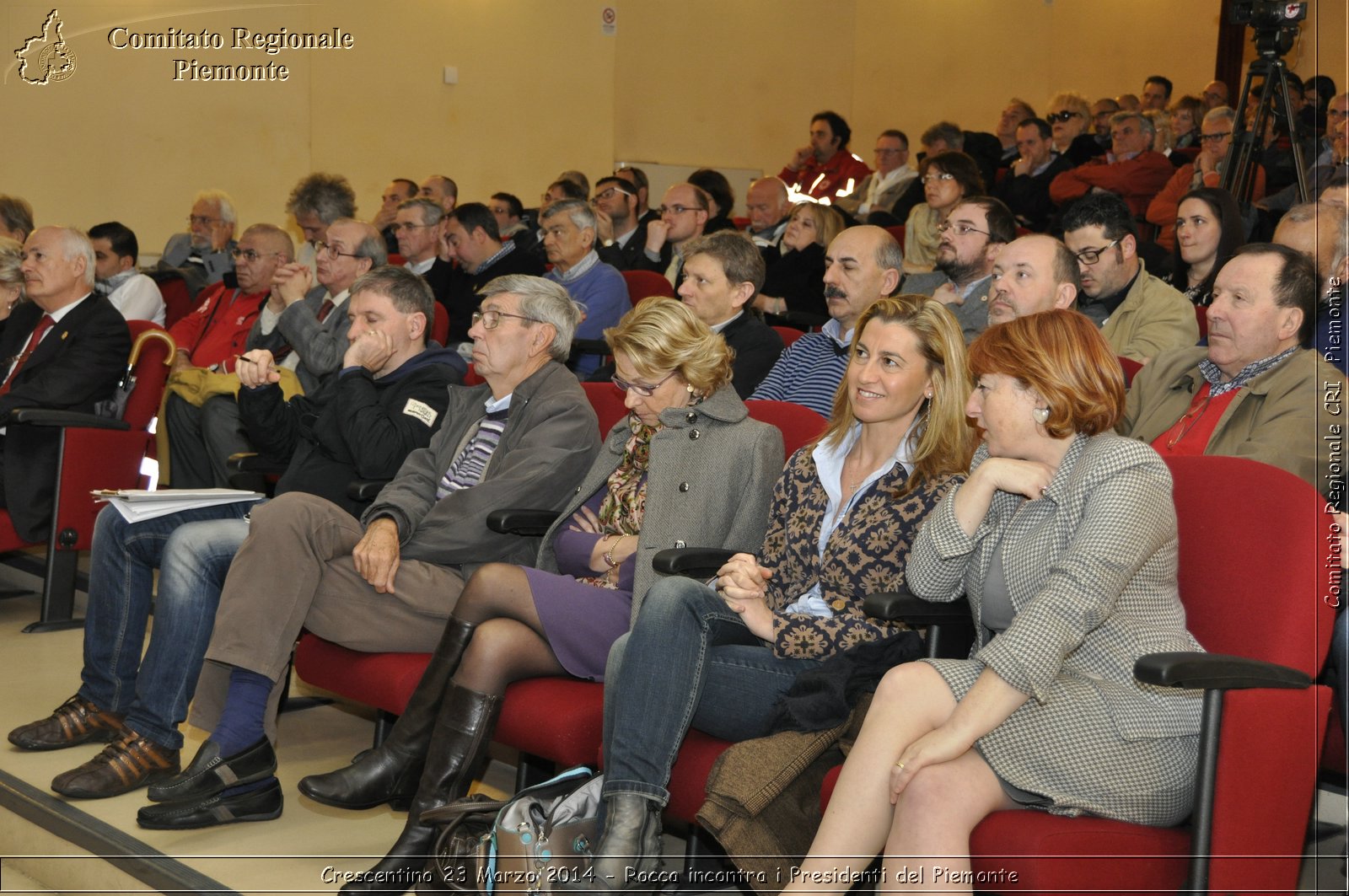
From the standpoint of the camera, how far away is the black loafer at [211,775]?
257 centimetres

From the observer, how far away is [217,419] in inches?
164

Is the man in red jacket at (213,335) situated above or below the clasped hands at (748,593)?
above

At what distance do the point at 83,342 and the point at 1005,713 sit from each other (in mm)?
3281

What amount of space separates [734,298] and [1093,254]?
3.28 ft

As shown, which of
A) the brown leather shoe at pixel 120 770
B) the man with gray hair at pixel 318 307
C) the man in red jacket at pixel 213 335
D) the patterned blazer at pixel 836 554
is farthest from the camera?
the man in red jacket at pixel 213 335

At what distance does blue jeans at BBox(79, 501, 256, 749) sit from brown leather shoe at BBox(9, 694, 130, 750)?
25 mm

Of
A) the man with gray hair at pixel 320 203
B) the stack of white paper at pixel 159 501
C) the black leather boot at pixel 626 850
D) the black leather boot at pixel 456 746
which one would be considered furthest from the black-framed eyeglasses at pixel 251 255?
the black leather boot at pixel 626 850

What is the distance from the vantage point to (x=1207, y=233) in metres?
3.89

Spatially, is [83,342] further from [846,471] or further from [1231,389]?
[1231,389]

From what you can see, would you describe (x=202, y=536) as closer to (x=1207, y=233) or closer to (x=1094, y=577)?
(x=1094, y=577)

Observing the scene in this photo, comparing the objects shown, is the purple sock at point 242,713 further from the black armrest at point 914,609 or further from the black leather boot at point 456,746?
the black armrest at point 914,609

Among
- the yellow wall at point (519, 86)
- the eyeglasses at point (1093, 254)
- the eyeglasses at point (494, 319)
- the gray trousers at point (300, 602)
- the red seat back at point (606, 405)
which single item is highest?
the yellow wall at point (519, 86)

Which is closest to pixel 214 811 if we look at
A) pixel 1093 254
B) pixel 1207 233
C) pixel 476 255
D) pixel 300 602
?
pixel 300 602

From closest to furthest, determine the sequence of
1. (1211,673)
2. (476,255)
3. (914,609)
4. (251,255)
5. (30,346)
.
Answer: (1211,673)
(914,609)
(30,346)
(251,255)
(476,255)
